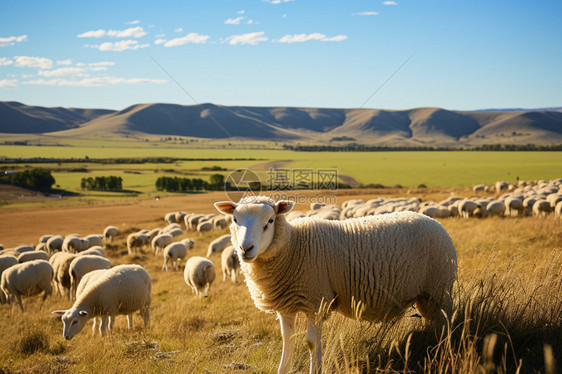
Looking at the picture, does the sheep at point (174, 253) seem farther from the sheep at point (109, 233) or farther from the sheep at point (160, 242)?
the sheep at point (109, 233)

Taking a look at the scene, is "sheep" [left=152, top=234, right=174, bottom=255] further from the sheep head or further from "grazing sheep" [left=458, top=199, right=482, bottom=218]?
the sheep head

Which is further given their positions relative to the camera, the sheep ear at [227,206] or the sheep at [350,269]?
the sheep ear at [227,206]

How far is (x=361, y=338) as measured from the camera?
13.7ft

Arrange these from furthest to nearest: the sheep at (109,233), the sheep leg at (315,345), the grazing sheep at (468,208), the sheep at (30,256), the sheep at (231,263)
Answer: the sheep at (109,233) → the grazing sheep at (468,208) → the sheep at (30,256) → the sheep at (231,263) → the sheep leg at (315,345)

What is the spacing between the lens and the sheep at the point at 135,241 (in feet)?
76.5

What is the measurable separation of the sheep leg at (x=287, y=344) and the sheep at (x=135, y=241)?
68.2 ft

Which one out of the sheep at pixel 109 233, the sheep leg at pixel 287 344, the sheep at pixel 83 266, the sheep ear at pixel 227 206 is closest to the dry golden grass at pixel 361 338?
the sheep leg at pixel 287 344

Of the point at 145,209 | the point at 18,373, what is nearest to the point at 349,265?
the point at 18,373

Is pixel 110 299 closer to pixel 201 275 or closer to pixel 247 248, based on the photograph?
pixel 201 275

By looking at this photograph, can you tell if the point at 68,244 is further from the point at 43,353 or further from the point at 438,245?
the point at 438,245

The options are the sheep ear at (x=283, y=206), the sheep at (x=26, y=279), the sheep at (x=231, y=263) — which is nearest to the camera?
the sheep ear at (x=283, y=206)

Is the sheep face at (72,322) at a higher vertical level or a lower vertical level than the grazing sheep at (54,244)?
higher

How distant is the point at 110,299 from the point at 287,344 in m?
5.64

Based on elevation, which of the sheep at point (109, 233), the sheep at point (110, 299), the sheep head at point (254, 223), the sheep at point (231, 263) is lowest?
the sheep at point (109, 233)
